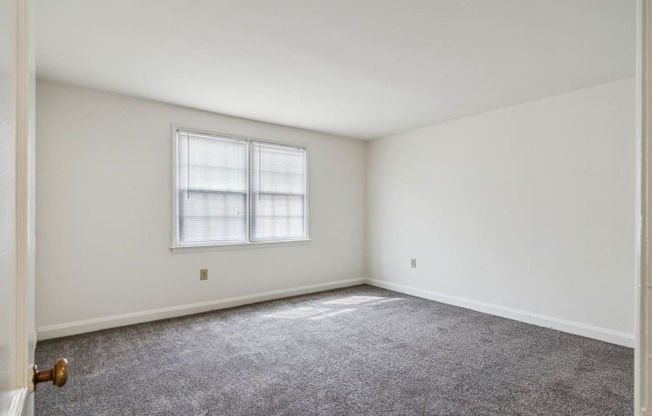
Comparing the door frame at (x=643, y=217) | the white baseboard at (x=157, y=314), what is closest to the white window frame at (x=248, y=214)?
the white baseboard at (x=157, y=314)

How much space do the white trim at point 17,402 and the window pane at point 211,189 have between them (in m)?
3.26

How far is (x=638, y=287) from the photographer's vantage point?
1.53 feet

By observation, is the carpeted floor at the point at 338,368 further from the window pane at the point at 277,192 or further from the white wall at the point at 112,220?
the window pane at the point at 277,192

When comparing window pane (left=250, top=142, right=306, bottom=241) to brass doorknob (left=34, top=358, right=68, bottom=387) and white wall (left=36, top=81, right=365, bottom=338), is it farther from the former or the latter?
brass doorknob (left=34, top=358, right=68, bottom=387)

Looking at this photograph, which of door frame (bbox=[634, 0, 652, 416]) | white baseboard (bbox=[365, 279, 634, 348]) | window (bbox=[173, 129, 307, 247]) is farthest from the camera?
window (bbox=[173, 129, 307, 247])

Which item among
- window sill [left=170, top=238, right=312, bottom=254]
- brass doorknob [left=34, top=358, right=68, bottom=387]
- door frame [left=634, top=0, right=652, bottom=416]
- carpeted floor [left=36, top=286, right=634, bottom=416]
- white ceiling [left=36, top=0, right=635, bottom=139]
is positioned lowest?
carpeted floor [left=36, top=286, right=634, bottom=416]

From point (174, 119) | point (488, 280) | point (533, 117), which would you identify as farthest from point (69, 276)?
point (533, 117)

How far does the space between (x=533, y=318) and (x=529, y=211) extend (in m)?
1.07

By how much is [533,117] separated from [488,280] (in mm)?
1779

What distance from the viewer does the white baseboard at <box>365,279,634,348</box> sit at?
2.96 m

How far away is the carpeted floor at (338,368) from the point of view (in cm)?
200

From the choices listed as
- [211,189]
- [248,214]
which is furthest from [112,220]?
[248,214]

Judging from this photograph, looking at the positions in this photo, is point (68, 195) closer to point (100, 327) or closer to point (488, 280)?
point (100, 327)

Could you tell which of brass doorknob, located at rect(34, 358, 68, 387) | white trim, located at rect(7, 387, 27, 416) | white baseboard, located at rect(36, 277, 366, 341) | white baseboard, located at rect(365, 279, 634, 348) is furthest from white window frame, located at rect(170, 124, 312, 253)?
white trim, located at rect(7, 387, 27, 416)
